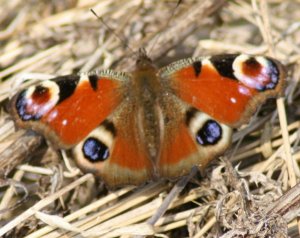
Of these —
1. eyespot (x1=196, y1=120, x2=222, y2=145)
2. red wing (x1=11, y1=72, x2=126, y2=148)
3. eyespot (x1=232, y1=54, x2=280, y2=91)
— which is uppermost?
red wing (x1=11, y1=72, x2=126, y2=148)

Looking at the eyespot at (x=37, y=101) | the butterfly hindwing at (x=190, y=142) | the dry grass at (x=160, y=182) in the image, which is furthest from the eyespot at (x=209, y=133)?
the eyespot at (x=37, y=101)

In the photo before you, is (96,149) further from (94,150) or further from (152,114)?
(152,114)

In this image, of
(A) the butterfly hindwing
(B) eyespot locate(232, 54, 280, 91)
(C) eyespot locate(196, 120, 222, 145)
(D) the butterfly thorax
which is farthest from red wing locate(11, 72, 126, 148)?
(B) eyespot locate(232, 54, 280, 91)

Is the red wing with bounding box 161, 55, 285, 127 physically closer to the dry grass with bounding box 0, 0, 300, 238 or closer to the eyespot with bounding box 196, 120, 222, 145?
the eyespot with bounding box 196, 120, 222, 145

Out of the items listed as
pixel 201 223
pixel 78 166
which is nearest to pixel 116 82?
pixel 78 166

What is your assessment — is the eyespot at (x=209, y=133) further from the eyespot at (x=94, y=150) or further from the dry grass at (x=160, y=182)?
the eyespot at (x=94, y=150)

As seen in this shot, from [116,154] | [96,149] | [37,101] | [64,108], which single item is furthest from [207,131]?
[37,101]
